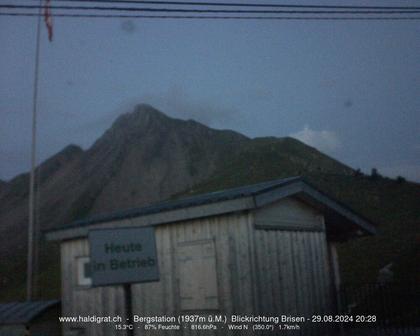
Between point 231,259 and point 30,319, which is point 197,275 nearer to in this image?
point 231,259

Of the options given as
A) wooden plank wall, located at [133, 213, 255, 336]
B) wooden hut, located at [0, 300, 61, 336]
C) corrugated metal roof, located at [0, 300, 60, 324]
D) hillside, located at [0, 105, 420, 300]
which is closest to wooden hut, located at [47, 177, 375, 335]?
wooden plank wall, located at [133, 213, 255, 336]

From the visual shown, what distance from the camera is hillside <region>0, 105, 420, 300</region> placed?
29578 mm

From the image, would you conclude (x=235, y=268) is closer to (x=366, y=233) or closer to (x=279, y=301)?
(x=279, y=301)

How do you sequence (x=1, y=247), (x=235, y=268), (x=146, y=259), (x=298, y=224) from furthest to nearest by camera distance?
1. (x=1, y=247)
2. (x=298, y=224)
3. (x=235, y=268)
4. (x=146, y=259)

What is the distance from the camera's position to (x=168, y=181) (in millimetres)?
72938

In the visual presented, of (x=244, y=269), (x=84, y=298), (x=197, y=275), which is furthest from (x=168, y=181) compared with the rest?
(x=244, y=269)

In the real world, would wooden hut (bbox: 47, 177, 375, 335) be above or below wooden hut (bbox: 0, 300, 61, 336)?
above

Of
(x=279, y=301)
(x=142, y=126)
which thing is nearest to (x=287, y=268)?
(x=279, y=301)

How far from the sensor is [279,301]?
455 inches

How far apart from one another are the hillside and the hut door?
11325 millimetres

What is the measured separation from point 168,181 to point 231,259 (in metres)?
62.1

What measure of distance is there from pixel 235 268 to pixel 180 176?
63.2 m

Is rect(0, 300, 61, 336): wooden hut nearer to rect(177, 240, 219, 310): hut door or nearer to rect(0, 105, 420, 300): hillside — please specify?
rect(177, 240, 219, 310): hut door

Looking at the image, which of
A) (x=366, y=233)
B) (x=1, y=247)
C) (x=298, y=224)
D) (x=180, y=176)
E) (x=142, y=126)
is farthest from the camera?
(x=142, y=126)
